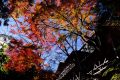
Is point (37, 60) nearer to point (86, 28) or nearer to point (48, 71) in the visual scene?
point (48, 71)

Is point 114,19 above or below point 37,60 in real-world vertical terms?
below

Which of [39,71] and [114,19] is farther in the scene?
[39,71]

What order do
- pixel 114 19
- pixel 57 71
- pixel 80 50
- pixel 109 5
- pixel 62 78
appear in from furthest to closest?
pixel 57 71 < pixel 62 78 < pixel 80 50 < pixel 114 19 < pixel 109 5

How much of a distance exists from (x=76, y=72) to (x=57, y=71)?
7.64 meters

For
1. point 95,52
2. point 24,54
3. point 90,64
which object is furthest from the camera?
point 24,54

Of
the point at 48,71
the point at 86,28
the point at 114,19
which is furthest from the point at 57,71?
the point at 114,19

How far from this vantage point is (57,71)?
27.7 metres

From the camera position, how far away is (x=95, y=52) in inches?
684

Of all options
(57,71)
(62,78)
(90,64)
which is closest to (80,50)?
(90,64)

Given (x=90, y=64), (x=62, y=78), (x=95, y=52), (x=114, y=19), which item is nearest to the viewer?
(x=114, y=19)

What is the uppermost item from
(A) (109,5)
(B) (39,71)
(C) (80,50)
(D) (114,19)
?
(B) (39,71)

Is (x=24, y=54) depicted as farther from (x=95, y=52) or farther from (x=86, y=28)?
(x=86, y=28)

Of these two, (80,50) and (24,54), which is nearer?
→ (80,50)

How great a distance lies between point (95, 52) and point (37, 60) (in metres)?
9.63
